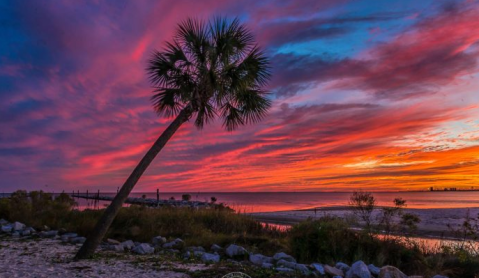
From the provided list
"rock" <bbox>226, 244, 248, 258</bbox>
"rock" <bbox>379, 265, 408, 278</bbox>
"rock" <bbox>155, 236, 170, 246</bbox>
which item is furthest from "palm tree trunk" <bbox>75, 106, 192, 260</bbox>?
"rock" <bbox>379, 265, 408, 278</bbox>

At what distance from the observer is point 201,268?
367 inches

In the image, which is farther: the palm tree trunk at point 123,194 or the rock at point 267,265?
the palm tree trunk at point 123,194

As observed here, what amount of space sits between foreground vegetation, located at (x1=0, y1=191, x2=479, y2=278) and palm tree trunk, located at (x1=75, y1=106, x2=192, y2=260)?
11.4 ft

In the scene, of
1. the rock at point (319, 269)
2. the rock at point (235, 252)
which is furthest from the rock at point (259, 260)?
the rock at point (319, 269)

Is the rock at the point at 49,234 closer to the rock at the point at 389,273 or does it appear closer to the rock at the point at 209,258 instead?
the rock at the point at 209,258

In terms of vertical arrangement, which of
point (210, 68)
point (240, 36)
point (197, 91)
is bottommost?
point (197, 91)

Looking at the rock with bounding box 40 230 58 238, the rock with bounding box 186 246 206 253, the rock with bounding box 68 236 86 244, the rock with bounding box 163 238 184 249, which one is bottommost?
the rock with bounding box 186 246 206 253

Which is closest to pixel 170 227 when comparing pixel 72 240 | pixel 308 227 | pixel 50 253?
pixel 72 240

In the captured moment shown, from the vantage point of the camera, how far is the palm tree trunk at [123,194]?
10812mm

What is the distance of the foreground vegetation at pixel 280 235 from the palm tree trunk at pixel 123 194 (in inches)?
137

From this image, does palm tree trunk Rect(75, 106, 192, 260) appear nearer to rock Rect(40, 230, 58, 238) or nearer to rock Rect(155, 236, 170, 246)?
rock Rect(155, 236, 170, 246)

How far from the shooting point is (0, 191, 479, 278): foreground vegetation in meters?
11.0

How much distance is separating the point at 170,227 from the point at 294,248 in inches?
267

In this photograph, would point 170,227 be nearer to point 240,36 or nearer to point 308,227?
point 308,227
